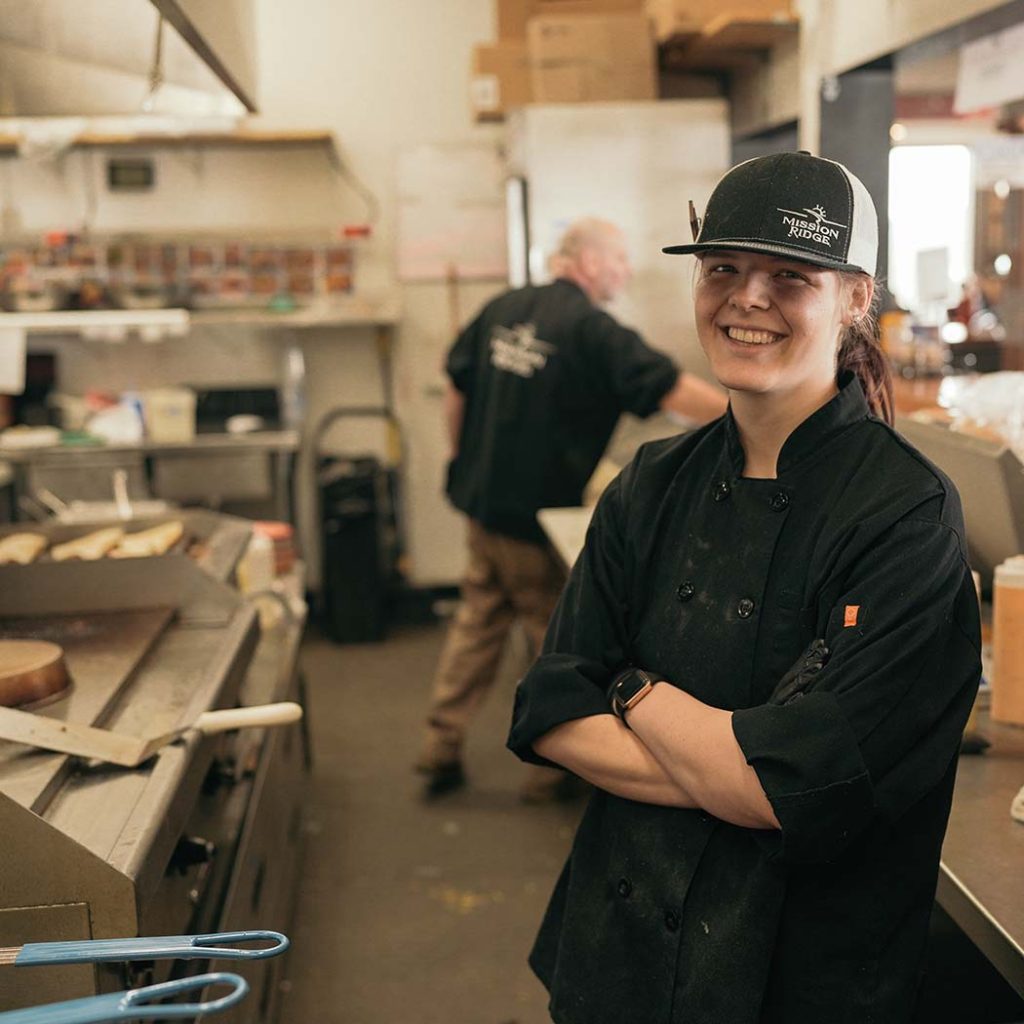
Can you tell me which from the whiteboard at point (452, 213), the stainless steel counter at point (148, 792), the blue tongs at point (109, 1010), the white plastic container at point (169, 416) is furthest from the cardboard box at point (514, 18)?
the blue tongs at point (109, 1010)

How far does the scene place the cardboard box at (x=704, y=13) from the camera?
4.09m

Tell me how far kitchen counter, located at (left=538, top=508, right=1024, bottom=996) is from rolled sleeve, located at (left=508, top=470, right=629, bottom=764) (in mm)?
453

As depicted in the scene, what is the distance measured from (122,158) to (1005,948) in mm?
5637

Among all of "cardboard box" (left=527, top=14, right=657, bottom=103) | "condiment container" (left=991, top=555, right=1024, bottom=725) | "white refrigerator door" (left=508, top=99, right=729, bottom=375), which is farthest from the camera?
"cardboard box" (left=527, top=14, right=657, bottom=103)

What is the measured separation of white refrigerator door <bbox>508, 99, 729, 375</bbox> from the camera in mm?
4562

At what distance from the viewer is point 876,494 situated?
129cm

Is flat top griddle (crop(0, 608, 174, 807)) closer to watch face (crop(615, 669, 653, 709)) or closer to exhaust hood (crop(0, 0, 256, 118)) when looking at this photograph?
watch face (crop(615, 669, 653, 709))

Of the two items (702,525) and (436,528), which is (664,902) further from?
(436,528)

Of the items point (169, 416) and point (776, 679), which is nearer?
point (776, 679)

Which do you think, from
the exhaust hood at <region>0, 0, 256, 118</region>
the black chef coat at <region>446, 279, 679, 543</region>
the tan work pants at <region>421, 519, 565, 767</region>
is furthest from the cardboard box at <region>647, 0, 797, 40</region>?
the exhaust hood at <region>0, 0, 256, 118</region>

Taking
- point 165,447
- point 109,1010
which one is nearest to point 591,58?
point 165,447

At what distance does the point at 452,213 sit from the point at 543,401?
263 centimetres

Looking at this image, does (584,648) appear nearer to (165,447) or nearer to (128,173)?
(165,447)

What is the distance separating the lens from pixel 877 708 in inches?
47.6
